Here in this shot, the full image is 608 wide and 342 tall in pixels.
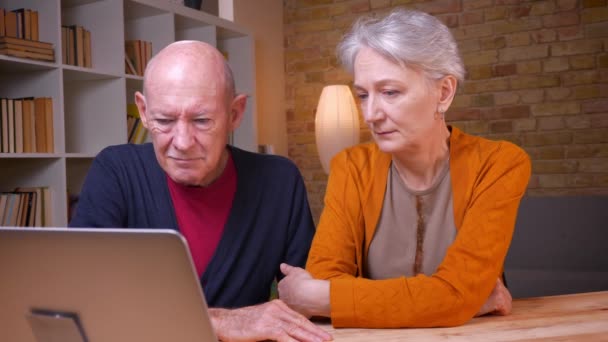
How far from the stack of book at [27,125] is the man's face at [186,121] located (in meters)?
1.73

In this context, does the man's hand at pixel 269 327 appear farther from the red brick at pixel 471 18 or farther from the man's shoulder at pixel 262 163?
the red brick at pixel 471 18

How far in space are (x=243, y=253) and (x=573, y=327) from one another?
74 centimetres

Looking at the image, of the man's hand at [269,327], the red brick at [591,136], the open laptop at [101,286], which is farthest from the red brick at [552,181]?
the open laptop at [101,286]

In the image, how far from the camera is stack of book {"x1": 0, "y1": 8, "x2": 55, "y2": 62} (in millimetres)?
2854

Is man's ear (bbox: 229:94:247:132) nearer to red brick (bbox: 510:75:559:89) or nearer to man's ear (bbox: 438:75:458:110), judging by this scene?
man's ear (bbox: 438:75:458:110)

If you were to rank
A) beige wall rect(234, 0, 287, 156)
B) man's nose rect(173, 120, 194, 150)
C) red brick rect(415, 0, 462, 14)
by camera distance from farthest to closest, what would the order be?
1. beige wall rect(234, 0, 287, 156)
2. red brick rect(415, 0, 462, 14)
3. man's nose rect(173, 120, 194, 150)

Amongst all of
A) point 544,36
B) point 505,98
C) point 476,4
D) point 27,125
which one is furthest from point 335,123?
point 27,125

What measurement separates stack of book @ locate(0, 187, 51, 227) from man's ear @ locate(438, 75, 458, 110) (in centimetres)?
219

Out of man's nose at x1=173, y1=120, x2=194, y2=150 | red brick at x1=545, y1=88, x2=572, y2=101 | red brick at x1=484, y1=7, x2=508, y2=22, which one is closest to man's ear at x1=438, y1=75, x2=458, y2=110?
man's nose at x1=173, y1=120, x2=194, y2=150

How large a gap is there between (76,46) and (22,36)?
1.05 ft

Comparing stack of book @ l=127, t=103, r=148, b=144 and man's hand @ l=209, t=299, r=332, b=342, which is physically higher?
stack of book @ l=127, t=103, r=148, b=144

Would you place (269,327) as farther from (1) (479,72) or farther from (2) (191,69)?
(1) (479,72)

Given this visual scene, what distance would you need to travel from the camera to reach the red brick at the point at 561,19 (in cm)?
413

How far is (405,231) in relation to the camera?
1551 mm
